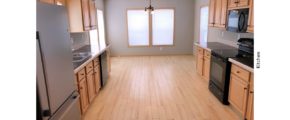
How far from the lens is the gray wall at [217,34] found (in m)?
4.09

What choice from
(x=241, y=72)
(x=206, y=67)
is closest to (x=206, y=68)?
(x=206, y=67)

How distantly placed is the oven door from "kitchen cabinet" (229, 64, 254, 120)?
0.63 feet

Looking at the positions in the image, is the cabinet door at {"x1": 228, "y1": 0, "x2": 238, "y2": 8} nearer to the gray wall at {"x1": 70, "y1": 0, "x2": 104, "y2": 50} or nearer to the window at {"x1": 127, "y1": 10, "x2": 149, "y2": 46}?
the gray wall at {"x1": 70, "y1": 0, "x2": 104, "y2": 50}

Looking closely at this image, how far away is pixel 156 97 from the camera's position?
365 centimetres

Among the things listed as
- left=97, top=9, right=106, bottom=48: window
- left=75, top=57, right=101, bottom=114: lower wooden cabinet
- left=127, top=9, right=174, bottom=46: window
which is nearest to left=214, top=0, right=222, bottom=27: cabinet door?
left=75, top=57, right=101, bottom=114: lower wooden cabinet

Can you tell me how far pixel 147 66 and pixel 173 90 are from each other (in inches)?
86.5

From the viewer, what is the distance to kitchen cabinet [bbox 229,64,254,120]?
8.09 feet

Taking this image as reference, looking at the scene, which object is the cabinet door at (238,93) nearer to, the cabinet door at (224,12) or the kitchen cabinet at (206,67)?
the kitchen cabinet at (206,67)

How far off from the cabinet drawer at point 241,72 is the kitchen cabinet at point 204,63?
1.14m

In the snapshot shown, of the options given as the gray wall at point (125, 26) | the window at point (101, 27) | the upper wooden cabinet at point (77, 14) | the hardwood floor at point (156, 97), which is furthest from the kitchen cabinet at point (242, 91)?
the window at point (101, 27)

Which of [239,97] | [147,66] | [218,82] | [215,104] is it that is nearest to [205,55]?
[218,82]

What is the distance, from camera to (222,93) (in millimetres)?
3260

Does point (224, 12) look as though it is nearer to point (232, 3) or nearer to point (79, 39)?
point (232, 3)
